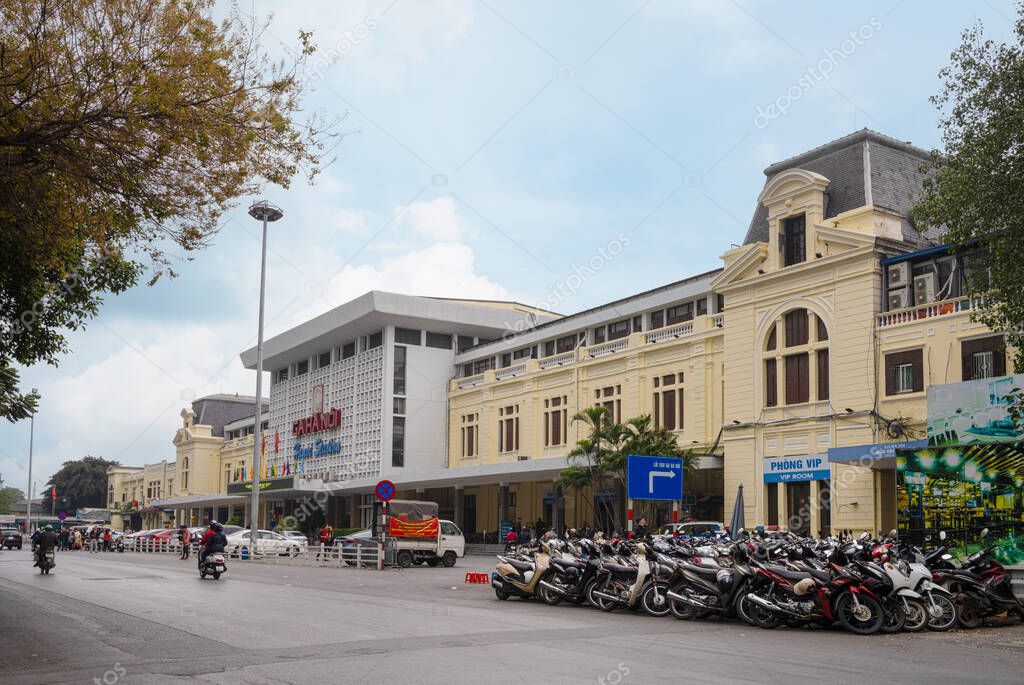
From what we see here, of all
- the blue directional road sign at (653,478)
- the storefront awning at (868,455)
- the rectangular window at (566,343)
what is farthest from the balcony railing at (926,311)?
the rectangular window at (566,343)

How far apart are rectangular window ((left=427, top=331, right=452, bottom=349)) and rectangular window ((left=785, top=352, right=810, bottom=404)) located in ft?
99.1

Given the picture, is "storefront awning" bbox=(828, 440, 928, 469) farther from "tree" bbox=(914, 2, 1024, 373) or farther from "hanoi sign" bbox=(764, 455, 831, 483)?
"tree" bbox=(914, 2, 1024, 373)

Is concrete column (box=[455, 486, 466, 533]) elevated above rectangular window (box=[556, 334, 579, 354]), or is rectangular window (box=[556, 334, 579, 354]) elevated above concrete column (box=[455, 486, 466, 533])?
rectangular window (box=[556, 334, 579, 354])

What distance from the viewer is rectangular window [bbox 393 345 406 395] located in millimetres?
60156

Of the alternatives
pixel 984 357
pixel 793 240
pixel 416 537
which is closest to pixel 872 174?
pixel 793 240

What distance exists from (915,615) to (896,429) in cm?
1785

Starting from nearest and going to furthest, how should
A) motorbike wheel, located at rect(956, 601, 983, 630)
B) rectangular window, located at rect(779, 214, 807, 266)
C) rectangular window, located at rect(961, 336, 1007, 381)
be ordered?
motorbike wheel, located at rect(956, 601, 983, 630)
rectangular window, located at rect(961, 336, 1007, 381)
rectangular window, located at rect(779, 214, 807, 266)

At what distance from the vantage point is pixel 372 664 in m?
10.5

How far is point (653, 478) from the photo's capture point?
26.8m

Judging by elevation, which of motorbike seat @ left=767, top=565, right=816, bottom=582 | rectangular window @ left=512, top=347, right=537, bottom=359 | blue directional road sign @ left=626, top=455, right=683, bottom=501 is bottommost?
motorbike seat @ left=767, top=565, right=816, bottom=582

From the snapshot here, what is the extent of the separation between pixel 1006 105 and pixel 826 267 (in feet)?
51.2

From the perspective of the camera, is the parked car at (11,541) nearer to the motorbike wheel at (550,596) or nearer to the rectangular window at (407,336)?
the rectangular window at (407,336)

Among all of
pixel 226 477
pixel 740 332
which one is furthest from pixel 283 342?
pixel 740 332

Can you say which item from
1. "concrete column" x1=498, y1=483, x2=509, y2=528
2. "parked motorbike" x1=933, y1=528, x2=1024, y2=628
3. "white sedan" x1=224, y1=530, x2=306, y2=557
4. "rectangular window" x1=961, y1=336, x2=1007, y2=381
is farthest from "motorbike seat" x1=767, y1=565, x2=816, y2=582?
"concrete column" x1=498, y1=483, x2=509, y2=528
